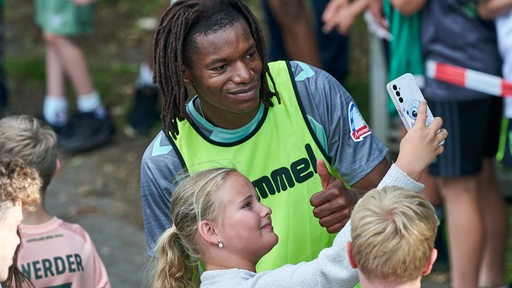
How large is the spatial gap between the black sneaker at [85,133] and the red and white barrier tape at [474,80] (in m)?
2.75

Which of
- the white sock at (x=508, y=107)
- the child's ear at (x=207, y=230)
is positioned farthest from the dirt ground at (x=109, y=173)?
the child's ear at (x=207, y=230)

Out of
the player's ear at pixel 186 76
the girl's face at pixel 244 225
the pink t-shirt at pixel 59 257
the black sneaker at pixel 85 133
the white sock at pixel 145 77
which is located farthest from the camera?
the white sock at pixel 145 77

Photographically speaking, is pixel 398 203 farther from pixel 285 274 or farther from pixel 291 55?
pixel 291 55

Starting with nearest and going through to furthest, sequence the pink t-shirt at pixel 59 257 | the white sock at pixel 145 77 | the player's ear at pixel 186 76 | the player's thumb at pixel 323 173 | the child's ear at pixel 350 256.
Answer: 1. the child's ear at pixel 350 256
2. the player's thumb at pixel 323 173
3. the player's ear at pixel 186 76
4. the pink t-shirt at pixel 59 257
5. the white sock at pixel 145 77

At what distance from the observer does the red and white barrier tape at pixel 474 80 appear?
4.69 metres

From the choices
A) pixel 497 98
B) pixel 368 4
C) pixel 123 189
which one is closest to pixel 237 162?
pixel 497 98

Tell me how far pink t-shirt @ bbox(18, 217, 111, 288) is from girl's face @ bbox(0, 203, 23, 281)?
60 cm

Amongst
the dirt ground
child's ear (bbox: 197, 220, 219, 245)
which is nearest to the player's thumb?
child's ear (bbox: 197, 220, 219, 245)

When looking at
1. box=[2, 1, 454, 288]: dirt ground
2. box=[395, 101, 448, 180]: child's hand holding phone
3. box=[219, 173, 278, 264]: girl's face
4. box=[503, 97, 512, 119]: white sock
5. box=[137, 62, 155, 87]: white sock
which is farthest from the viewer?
box=[137, 62, 155, 87]: white sock

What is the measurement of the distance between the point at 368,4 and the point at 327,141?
2.15 m

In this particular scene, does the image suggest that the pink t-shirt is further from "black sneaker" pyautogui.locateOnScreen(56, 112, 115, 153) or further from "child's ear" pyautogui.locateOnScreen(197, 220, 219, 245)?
"black sneaker" pyautogui.locateOnScreen(56, 112, 115, 153)

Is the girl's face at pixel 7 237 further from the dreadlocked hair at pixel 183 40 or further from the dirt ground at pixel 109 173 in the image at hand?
the dirt ground at pixel 109 173

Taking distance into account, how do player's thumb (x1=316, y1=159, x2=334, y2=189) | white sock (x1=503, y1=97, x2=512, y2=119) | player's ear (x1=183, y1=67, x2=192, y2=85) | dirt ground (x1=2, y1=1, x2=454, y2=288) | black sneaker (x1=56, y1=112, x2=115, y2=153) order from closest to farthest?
player's thumb (x1=316, y1=159, x2=334, y2=189) < player's ear (x1=183, y1=67, x2=192, y2=85) < white sock (x1=503, y1=97, x2=512, y2=119) < dirt ground (x1=2, y1=1, x2=454, y2=288) < black sneaker (x1=56, y1=112, x2=115, y2=153)

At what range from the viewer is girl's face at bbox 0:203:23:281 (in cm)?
308
